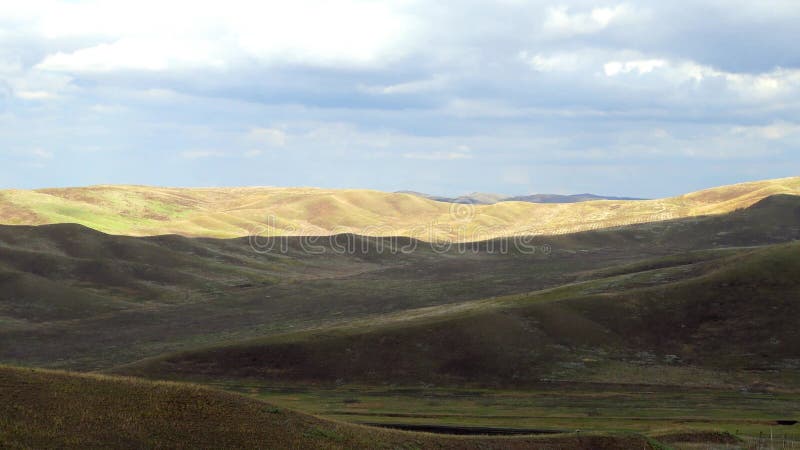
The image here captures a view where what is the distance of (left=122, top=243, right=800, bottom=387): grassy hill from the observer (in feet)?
332

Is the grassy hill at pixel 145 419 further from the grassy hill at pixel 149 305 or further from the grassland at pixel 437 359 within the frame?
the grassy hill at pixel 149 305

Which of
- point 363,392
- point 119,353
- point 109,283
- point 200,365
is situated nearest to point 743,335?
point 363,392

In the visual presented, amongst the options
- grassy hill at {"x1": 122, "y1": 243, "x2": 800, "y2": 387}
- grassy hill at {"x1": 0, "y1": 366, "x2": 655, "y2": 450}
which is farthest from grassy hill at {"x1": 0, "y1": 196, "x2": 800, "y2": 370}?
grassy hill at {"x1": 0, "y1": 366, "x2": 655, "y2": 450}

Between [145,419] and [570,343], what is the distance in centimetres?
8149

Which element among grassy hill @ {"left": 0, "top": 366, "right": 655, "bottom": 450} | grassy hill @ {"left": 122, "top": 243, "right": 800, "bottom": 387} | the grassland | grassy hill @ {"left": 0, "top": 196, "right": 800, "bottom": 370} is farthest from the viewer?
grassy hill @ {"left": 0, "top": 196, "right": 800, "bottom": 370}

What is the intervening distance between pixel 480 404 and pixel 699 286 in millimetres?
54242

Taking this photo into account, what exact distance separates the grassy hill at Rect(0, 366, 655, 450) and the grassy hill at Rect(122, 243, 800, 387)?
57.9 metres

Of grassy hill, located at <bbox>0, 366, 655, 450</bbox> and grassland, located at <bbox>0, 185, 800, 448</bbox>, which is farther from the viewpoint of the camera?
grassland, located at <bbox>0, 185, 800, 448</bbox>

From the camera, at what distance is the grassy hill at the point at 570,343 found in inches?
3981

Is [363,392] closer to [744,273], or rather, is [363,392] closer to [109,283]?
[744,273]

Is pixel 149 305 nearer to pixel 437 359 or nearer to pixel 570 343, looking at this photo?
pixel 437 359

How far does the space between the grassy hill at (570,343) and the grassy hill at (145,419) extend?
190ft

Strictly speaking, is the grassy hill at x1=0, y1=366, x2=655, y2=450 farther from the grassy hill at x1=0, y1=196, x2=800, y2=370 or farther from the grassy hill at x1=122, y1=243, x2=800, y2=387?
the grassy hill at x1=0, y1=196, x2=800, y2=370

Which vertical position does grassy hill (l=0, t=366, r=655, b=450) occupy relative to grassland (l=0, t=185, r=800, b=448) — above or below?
above
